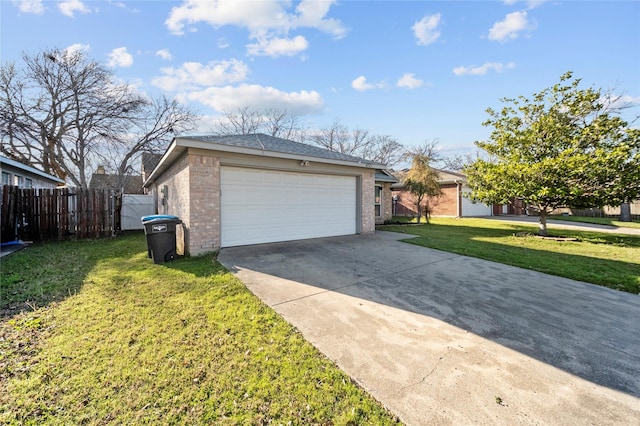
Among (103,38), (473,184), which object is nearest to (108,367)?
(473,184)

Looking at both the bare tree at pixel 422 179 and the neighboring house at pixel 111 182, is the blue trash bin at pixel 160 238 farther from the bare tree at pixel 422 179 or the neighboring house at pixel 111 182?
the neighboring house at pixel 111 182

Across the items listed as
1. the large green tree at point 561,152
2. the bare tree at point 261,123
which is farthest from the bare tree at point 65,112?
the large green tree at point 561,152

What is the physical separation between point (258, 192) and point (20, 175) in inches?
489

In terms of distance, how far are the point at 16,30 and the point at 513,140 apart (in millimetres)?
18968

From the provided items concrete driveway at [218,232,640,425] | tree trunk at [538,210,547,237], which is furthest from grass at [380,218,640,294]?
concrete driveway at [218,232,640,425]

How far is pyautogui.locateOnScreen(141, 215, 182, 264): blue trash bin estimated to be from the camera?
591 centimetres

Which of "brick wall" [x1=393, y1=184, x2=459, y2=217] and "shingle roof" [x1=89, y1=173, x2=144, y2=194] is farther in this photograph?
"shingle roof" [x1=89, y1=173, x2=144, y2=194]

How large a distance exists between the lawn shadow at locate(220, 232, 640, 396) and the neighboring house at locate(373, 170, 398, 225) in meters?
8.33

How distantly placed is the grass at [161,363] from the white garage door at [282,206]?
9.98 ft

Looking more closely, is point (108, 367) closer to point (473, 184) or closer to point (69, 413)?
point (69, 413)

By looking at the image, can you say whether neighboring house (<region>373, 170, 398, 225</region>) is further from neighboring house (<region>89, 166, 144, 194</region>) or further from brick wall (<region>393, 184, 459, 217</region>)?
neighboring house (<region>89, 166, 144, 194</region>)

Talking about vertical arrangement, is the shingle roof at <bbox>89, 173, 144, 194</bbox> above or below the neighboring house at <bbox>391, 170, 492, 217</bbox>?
above

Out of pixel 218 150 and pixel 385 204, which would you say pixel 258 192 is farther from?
pixel 385 204

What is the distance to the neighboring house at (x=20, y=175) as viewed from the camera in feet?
33.0
